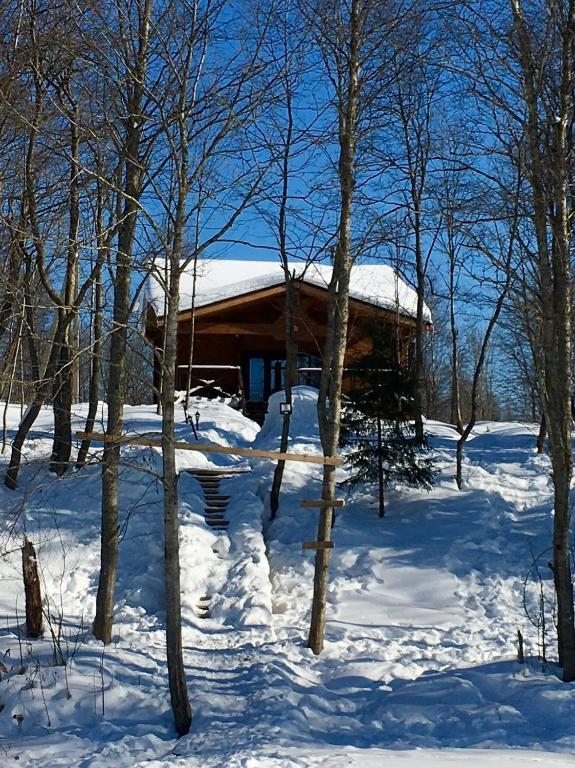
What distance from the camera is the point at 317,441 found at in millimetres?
18391

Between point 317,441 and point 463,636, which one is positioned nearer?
point 463,636

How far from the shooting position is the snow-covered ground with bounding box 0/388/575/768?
6.30m

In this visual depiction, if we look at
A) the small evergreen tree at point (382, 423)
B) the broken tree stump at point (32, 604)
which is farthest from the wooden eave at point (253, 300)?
the broken tree stump at point (32, 604)

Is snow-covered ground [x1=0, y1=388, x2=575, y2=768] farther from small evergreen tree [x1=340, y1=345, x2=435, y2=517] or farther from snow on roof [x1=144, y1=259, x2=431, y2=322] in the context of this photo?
snow on roof [x1=144, y1=259, x2=431, y2=322]

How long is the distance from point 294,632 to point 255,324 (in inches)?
634

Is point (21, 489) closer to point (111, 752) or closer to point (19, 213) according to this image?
point (19, 213)

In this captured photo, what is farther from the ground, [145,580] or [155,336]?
[155,336]

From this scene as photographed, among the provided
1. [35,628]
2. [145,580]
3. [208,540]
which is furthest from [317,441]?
[35,628]

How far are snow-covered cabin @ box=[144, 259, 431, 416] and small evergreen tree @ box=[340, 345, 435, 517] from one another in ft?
23.3

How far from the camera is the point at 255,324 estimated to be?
2525 centimetres

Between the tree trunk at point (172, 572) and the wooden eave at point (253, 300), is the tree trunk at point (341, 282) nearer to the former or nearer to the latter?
the tree trunk at point (172, 572)

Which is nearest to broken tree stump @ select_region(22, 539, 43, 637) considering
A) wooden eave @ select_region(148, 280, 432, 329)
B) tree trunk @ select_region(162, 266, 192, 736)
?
tree trunk @ select_region(162, 266, 192, 736)

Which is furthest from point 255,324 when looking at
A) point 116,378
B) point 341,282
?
point 116,378

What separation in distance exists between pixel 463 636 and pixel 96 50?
806cm
